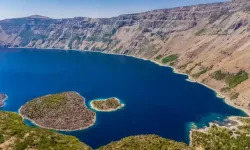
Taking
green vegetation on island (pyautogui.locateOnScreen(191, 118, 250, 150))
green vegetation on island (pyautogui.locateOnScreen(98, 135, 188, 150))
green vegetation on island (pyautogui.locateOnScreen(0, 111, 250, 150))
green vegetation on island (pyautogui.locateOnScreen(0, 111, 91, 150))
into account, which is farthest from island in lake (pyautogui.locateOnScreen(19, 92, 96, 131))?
green vegetation on island (pyautogui.locateOnScreen(191, 118, 250, 150))

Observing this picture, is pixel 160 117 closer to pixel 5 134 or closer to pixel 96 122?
pixel 96 122

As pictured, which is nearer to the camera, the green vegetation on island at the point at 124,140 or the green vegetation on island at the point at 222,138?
the green vegetation on island at the point at 124,140

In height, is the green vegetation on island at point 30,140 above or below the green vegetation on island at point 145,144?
above

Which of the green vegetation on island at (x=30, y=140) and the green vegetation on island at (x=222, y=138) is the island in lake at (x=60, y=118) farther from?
the green vegetation on island at (x=222, y=138)

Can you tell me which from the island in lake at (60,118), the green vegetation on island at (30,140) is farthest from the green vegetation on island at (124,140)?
the island in lake at (60,118)

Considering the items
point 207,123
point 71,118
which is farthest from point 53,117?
point 207,123

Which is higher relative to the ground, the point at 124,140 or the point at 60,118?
the point at 60,118

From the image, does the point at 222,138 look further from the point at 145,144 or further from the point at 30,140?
the point at 30,140

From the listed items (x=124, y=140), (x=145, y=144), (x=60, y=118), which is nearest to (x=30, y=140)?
(x=124, y=140)

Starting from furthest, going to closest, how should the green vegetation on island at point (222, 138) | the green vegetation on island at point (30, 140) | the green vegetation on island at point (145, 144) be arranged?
the green vegetation on island at point (222, 138) < the green vegetation on island at point (145, 144) < the green vegetation on island at point (30, 140)
